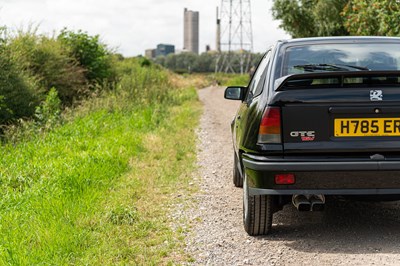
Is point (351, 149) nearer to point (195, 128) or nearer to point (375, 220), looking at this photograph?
point (375, 220)

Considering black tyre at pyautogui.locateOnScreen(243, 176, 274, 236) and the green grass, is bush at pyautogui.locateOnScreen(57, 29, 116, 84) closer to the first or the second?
the green grass

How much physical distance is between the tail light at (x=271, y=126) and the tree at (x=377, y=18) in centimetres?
1290

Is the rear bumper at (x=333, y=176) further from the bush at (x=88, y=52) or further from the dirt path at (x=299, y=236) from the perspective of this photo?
the bush at (x=88, y=52)

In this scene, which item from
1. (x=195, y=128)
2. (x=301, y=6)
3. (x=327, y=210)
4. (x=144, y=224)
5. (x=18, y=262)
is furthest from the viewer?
(x=301, y=6)

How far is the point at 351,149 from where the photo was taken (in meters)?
4.38

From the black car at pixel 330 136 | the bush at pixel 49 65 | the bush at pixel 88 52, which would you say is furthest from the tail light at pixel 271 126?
the bush at pixel 88 52

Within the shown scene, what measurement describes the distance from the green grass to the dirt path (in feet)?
1.07

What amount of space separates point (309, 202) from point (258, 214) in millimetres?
494

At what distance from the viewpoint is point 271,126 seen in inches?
176

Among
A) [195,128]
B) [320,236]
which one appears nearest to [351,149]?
[320,236]

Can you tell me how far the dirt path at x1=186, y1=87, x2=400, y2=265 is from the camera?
14.6 feet

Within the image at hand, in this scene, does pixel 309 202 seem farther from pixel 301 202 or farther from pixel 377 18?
pixel 377 18

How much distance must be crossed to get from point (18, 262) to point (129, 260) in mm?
826

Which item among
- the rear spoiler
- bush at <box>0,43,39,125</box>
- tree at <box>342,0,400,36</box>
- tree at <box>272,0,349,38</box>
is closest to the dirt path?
the rear spoiler
